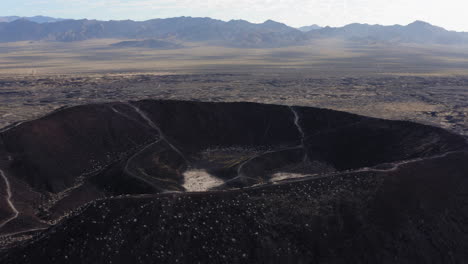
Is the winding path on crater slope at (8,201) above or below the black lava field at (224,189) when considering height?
below

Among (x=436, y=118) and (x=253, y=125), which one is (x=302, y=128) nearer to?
(x=253, y=125)

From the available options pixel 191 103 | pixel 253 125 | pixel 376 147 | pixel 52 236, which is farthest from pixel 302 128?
pixel 52 236

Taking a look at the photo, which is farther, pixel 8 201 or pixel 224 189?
pixel 224 189

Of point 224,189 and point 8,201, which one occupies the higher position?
point 224,189

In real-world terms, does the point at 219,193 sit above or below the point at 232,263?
above

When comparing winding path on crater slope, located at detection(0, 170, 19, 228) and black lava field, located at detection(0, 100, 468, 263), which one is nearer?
black lava field, located at detection(0, 100, 468, 263)

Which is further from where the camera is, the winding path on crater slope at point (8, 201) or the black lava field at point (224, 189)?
the winding path on crater slope at point (8, 201)

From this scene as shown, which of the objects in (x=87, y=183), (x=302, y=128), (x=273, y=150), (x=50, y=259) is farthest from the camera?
(x=302, y=128)

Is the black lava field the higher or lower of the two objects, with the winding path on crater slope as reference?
higher
